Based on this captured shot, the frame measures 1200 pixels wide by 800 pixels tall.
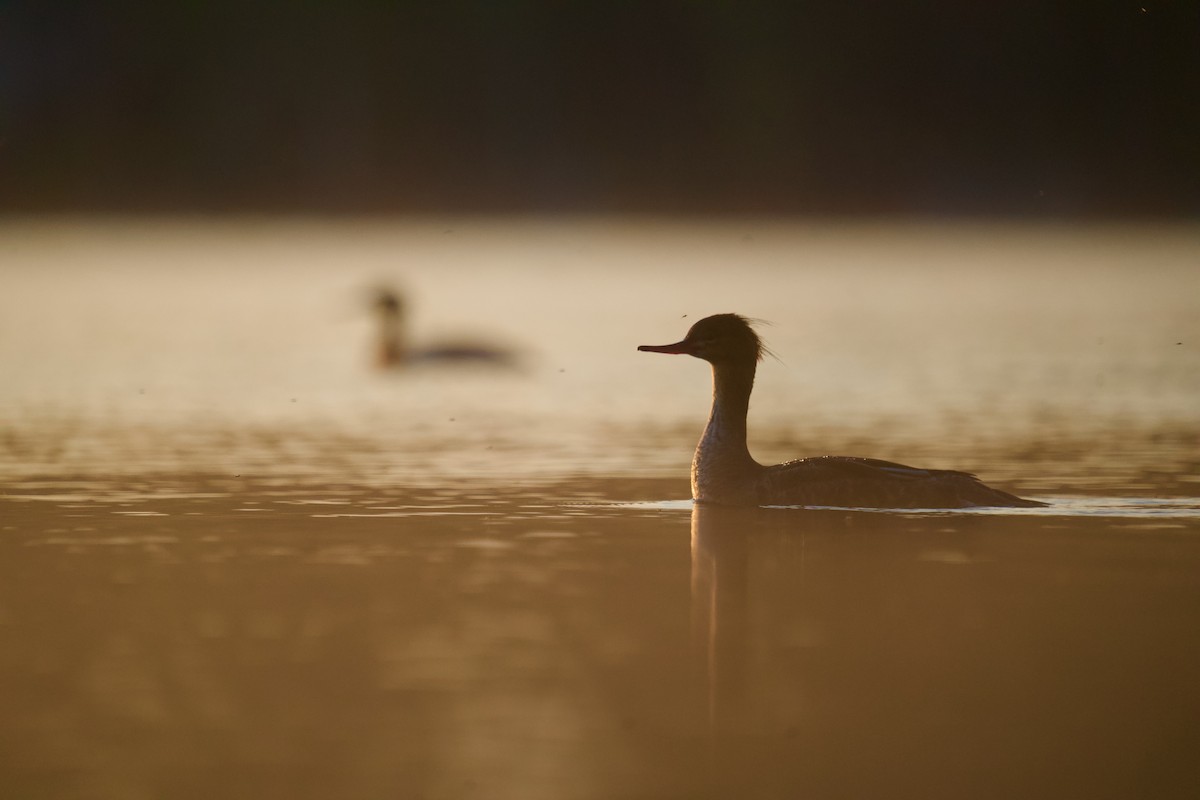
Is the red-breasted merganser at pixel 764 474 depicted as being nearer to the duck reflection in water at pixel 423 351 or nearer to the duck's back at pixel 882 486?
the duck's back at pixel 882 486

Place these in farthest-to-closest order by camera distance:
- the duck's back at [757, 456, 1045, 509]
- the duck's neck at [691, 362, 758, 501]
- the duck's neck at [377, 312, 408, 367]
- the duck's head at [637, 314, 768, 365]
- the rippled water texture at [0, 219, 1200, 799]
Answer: the duck's neck at [377, 312, 408, 367], the duck's head at [637, 314, 768, 365], the duck's neck at [691, 362, 758, 501], the duck's back at [757, 456, 1045, 509], the rippled water texture at [0, 219, 1200, 799]

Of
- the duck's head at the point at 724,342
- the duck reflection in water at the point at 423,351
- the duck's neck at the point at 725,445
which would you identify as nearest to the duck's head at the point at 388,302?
the duck reflection in water at the point at 423,351

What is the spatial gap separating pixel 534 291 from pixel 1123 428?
58.6ft

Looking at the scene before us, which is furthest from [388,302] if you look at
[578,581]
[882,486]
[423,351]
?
Result: [578,581]

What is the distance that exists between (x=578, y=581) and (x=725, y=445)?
8.19 ft

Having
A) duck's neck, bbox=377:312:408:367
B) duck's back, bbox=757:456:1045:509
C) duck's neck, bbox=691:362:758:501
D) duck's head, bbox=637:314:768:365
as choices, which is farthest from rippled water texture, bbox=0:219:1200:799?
duck's head, bbox=637:314:768:365

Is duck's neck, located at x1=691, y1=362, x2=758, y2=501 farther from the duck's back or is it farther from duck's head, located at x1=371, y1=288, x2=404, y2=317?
duck's head, located at x1=371, y1=288, x2=404, y2=317

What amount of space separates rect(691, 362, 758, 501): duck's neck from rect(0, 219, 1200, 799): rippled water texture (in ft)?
0.75

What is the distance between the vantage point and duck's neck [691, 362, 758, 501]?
10375 mm

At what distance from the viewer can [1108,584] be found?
8.08 metres

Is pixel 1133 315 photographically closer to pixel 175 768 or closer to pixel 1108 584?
pixel 1108 584

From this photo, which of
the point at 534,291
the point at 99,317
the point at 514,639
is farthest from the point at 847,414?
the point at 534,291

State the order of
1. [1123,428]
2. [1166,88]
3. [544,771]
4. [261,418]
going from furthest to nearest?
[1166,88] → [261,418] → [1123,428] → [544,771]

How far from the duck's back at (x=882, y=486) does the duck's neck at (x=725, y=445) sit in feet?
0.88
